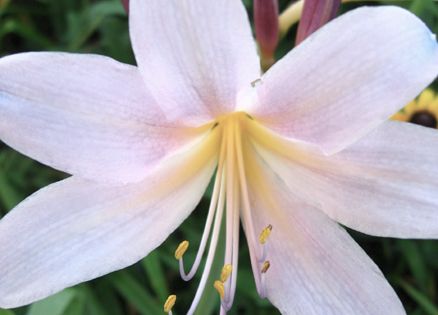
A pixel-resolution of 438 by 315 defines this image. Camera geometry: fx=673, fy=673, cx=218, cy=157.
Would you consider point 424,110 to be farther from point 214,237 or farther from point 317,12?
point 214,237

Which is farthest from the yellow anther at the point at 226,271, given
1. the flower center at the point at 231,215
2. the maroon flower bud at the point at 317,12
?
the maroon flower bud at the point at 317,12

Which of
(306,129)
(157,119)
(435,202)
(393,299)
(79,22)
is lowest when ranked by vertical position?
(393,299)

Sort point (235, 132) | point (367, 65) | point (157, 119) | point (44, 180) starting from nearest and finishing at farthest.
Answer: point (367, 65) → point (157, 119) → point (235, 132) → point (44, 180)

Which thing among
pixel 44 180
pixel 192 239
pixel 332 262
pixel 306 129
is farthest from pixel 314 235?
pixel 44 180

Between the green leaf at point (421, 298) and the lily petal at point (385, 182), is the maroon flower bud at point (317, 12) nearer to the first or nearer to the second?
the lily petal at point (385, 182)

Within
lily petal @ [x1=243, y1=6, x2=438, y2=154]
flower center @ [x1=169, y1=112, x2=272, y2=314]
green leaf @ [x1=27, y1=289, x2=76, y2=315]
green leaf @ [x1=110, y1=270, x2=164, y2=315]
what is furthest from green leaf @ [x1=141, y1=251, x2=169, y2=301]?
lily petal @ [x1=243, y1=6, x2=438, y2=154]

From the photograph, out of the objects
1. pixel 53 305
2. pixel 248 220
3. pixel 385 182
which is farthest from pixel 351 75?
pixel 53 305

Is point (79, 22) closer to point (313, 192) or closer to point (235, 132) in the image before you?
point (235, 132)
